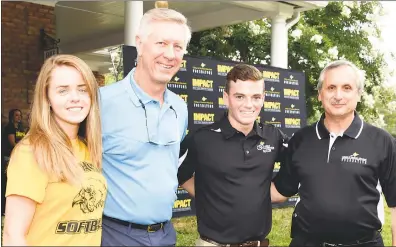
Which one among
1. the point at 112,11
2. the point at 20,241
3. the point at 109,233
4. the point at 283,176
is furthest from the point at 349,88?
the point at 112,11

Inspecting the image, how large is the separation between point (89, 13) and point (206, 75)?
5274 millimetres

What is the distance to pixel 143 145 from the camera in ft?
7.64

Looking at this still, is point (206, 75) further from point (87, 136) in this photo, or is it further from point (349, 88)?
point (87, 136)

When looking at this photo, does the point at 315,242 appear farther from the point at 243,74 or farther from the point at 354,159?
the point at 243,74

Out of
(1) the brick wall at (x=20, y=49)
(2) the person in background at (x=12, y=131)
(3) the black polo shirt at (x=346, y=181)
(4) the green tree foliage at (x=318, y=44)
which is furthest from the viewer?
(4) the green tree foliage at (x=318, y=44)

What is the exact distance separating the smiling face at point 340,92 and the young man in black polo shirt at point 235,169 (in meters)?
0.41

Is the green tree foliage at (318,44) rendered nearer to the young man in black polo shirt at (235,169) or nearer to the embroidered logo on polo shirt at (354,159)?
the young man in black polo shirt at (235,169)

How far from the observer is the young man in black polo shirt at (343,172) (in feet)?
8.76

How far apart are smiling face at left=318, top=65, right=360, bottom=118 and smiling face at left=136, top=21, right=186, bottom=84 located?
996 millimetres

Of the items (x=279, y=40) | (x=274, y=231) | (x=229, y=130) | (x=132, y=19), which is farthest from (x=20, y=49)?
(x=229, y=130)

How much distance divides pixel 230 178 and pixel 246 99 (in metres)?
0.50

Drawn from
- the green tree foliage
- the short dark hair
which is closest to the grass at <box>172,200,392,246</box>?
the short dark hair

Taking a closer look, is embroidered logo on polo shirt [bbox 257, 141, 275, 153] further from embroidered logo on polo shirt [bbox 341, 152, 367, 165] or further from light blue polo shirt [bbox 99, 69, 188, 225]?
light blue polo shirt [bbox 99, 69, 188, 225]

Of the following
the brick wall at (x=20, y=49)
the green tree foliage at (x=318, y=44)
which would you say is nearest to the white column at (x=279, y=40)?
the green tree foliage at (x=318, y=44)
